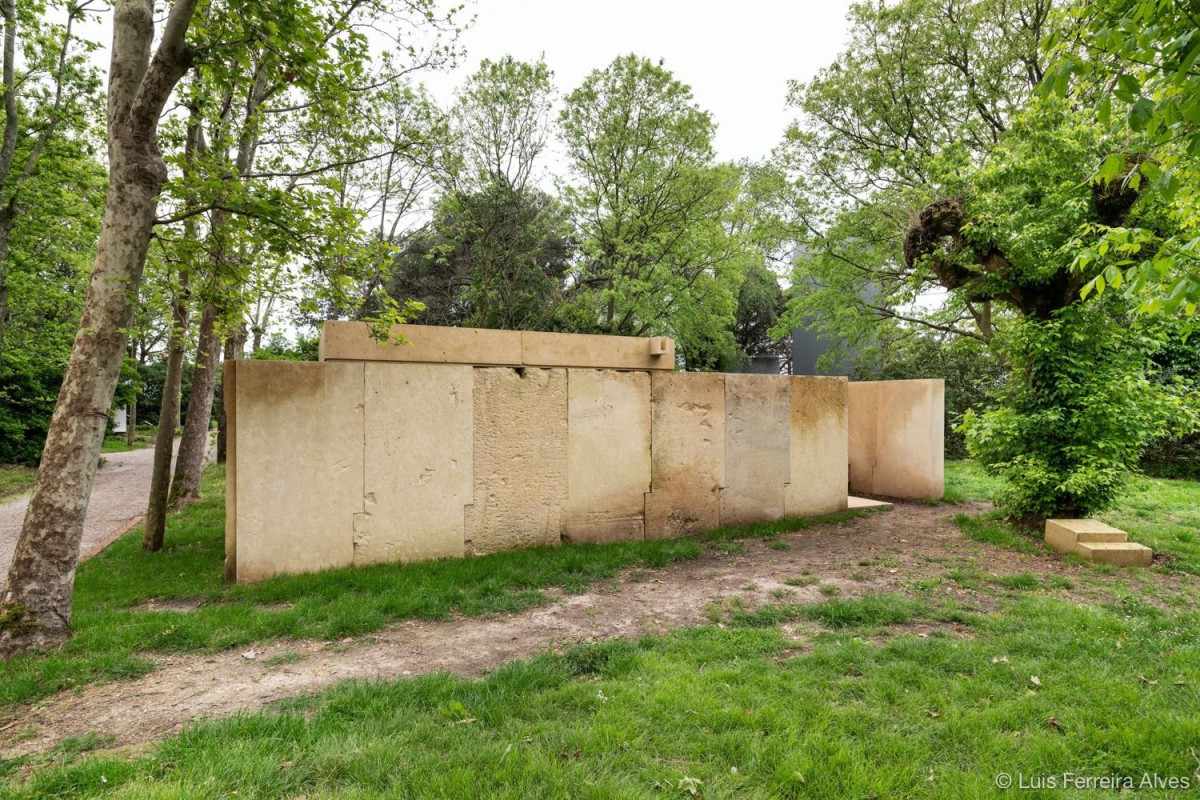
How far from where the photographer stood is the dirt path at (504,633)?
9.52 ft

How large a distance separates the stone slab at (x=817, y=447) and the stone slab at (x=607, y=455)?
2.35 m

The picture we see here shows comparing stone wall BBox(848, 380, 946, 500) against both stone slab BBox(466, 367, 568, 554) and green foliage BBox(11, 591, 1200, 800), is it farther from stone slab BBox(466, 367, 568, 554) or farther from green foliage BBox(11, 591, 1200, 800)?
stone slab BBox(466, 367, 568, 554)

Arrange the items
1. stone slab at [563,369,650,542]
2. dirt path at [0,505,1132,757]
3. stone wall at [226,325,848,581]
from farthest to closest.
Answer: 1. stone slab at [563,369,650,542]
2. stone wall at [226,325,848,581]
3. dirt path at [0,505,1132,757]

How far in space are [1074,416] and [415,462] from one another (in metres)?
7.31

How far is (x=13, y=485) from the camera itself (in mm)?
11617

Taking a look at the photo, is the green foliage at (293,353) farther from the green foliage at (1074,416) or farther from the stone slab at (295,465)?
the green foliage at (1074,416)

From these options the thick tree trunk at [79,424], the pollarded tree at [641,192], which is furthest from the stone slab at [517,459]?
the pollarded tree at [641,192]

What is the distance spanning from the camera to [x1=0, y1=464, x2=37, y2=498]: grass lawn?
432 inches

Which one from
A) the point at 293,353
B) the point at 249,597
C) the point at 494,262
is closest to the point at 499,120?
the point at 494,262

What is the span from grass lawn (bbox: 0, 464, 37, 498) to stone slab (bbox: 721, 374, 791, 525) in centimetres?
1306

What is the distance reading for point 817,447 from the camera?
8008 mm

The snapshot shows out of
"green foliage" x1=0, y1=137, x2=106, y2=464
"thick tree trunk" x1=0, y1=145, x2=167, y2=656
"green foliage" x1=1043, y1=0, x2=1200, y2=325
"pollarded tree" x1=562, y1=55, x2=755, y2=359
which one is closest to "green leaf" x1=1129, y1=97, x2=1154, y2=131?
"green foliage" x1=1043, y1=0, x2=1200, y2=325

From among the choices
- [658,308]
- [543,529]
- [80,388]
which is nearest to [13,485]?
[80,388]

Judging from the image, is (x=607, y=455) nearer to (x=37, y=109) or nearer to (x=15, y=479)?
(x=37, y=109)
